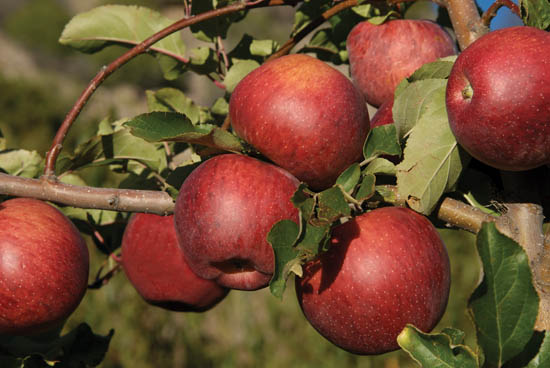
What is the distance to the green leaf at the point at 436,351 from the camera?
63cm

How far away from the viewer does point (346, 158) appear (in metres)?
0.80

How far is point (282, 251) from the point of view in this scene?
2.30ft

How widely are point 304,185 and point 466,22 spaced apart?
38cm

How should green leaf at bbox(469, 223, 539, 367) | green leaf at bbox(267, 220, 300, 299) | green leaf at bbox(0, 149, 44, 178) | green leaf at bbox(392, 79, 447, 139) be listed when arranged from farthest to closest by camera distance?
green leaf at bbox(0, 149, 44, 178) < green leaf at bbox(392, 79, 447, 139) < green leaf at bbox(267, 220, 300, 299) < green leaf at bbox(469, 223, 539, 367)

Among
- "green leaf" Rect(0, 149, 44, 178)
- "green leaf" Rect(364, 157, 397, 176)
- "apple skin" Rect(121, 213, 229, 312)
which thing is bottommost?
"apple skin" Rect(121, 213, 229, 312)

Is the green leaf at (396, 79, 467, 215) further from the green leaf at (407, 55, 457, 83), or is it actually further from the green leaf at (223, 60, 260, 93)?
the green leaf at (223, 60, 260, 93)

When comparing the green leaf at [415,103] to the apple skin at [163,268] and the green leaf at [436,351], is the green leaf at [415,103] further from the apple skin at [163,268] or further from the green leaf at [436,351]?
the apple skin at [163,268]

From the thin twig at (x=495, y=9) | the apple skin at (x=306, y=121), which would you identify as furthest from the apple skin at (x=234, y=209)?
the thin twig at (x=495, y=9)

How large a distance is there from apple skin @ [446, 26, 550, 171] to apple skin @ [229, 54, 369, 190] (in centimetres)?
15

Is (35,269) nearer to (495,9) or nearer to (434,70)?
(434,70)

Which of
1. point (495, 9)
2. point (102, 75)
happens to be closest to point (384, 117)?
point (495, 9)

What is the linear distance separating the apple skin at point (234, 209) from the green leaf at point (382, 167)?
0.35 feet

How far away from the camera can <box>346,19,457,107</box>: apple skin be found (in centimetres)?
100

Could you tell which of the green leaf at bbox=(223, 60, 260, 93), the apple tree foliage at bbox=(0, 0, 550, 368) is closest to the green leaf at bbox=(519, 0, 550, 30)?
the apple tree foliage at bbox=(0, 0, 550, 368)
